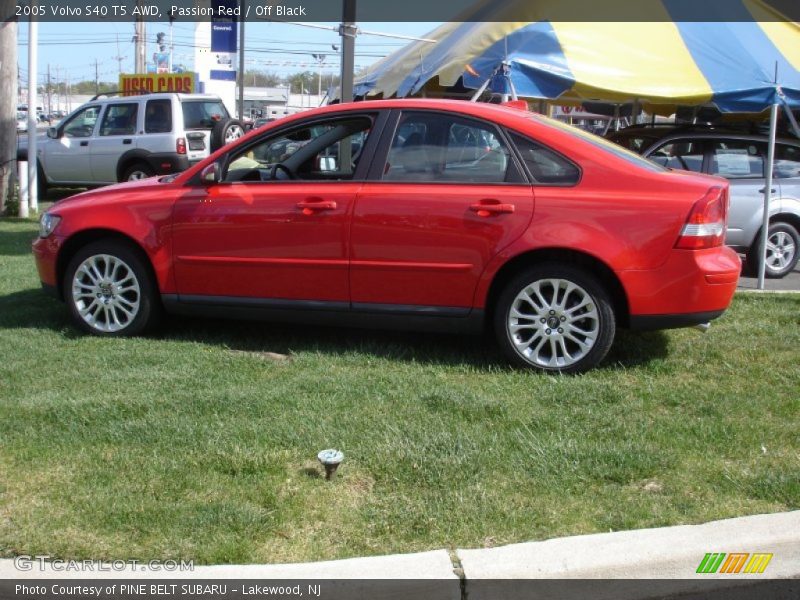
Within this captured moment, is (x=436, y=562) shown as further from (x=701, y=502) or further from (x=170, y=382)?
(x=170, y=382)

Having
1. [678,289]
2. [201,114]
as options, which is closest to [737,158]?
[678,289]

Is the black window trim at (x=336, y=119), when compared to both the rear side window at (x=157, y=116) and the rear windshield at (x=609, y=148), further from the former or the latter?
the rear side window at (x=157, y=116)

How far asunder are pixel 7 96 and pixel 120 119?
2.46 m

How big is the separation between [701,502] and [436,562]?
4.05 feet

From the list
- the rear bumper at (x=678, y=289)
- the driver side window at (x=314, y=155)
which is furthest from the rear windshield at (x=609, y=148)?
the driver side window at (x=314, y=155)

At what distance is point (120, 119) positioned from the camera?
630 inches

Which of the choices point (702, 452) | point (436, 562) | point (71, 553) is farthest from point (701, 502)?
point (71, 553)

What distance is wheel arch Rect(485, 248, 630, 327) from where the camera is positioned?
5344 mm

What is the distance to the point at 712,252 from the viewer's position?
5.30 m

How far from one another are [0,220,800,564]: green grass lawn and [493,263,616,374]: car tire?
0.17 m

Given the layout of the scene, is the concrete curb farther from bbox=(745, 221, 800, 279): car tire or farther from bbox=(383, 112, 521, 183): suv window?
bbox=(745, 221, 800, 279): car tire

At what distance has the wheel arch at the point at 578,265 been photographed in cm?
534

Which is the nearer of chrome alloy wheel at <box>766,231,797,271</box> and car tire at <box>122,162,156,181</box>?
chrome alloy wheel at <box>766,231,797,271</box>

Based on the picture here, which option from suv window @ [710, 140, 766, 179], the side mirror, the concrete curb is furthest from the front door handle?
suv window @ [710, 140, 766, 179]
